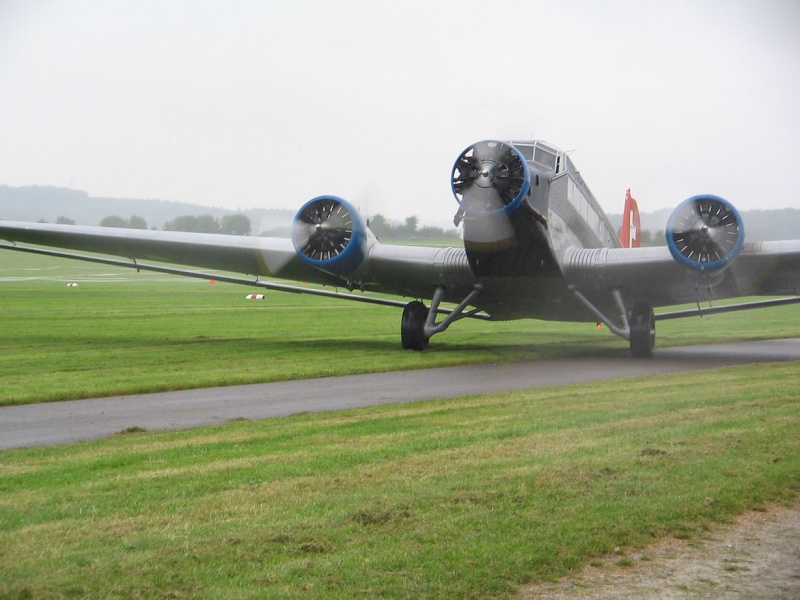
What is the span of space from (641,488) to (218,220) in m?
23.8

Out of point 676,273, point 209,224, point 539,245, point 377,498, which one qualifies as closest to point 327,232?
point 539,245

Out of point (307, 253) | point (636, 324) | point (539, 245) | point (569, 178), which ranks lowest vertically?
point (636, 324)

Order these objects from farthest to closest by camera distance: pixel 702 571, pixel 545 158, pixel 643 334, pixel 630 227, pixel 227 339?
pixel 630 227 < pixel 227 339 < pixel 643 334 < pixel 545 158 < pixel 702 571

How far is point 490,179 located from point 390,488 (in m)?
11.9

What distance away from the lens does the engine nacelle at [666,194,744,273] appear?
1952cm

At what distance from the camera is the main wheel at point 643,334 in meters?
21.7

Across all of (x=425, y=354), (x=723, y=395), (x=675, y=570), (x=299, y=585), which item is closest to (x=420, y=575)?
(x=299, y=585)

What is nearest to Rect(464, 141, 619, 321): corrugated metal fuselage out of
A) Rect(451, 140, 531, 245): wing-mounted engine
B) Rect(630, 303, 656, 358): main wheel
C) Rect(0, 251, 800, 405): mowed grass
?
Rect(451, 140, 531, 245): wing-mounted engine

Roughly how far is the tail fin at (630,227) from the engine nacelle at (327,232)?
12.2 meters

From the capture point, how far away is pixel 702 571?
6.17 metres

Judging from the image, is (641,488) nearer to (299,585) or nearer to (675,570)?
(675,570)

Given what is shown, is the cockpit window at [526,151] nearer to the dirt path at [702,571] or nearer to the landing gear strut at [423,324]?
the landing gear strut at [423,324]

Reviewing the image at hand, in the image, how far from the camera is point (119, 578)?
572cm

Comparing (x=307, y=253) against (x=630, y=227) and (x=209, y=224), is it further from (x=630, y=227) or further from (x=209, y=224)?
(x=630, y=227)
